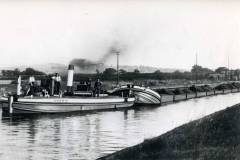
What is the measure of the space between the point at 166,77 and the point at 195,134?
10697 cm

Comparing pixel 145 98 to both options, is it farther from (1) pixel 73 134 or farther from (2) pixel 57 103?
(1) pixel 73 134

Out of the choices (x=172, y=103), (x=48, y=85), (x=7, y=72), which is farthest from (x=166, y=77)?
(x=48, y=85)

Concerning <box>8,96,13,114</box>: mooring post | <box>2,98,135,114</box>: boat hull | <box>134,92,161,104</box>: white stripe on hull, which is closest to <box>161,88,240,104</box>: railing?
<box>134,92,161,104</box>: white stripe on hull

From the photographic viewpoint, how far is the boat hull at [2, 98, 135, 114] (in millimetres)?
34688

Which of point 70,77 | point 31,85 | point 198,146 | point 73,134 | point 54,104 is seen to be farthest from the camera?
point 70,77

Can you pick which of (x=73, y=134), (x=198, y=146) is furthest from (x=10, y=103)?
(x=198, y=146)

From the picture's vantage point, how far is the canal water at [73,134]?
708 inches

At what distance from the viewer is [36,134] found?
2428cm

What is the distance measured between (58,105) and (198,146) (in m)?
24.9

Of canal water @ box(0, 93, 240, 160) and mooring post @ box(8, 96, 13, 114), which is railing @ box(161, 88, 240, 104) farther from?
mooring post @ box(8, 96, 13, 114)

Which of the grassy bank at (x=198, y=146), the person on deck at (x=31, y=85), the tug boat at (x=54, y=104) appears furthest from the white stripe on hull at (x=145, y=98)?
the grassy bank at (x=198, y=146)

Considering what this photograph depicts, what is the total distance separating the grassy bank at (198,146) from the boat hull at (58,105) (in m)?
21.2

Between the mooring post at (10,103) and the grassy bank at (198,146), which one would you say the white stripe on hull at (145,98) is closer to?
the mooring post at (10,103)

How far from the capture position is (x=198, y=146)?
13227 mm
